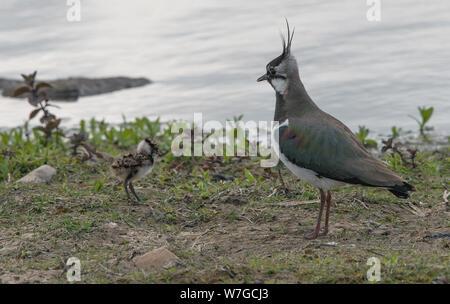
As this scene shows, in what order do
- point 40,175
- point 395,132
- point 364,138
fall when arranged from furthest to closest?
point 395,132 → point 364,138 → point 40,175

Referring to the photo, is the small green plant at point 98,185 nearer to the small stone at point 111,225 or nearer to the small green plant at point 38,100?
the small stone at point 111,225

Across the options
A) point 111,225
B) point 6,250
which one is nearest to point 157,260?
point 111,225

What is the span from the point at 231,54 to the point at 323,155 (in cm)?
819

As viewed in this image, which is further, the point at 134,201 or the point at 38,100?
the point at 38,100

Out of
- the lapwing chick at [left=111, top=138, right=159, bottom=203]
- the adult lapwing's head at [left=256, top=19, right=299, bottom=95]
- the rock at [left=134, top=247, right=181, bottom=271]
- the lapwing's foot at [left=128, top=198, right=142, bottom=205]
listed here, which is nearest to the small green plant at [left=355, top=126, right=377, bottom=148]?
the adult lapwing's head at [left=256, top=19, right=299, bottom=95]

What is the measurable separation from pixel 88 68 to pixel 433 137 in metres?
7.81

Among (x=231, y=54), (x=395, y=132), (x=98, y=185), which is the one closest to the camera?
(x=98, y=185)

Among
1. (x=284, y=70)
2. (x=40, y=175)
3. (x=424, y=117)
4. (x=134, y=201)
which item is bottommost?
(x=134, y=201)

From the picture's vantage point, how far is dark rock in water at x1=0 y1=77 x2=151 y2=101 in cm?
1321

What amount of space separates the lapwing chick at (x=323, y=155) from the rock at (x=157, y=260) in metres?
1.31

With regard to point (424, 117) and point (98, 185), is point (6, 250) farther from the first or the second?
point (424, 117)

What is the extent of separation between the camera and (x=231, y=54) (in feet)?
45.2

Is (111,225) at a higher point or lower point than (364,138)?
lower

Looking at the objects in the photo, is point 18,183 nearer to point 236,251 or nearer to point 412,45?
point 236,251
